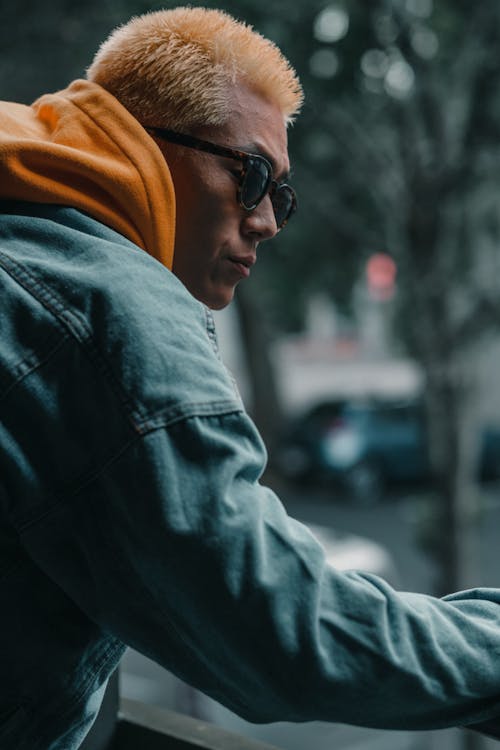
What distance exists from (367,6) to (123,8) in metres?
1.35

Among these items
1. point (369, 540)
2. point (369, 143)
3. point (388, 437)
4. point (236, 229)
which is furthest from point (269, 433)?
point (236, 229)

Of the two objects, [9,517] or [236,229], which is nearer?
[9,517]

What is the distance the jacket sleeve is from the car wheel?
13.2m

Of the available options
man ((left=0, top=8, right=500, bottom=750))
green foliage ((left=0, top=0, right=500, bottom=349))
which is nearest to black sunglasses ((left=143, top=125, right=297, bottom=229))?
man ((left=0, top=8, right=500, bottom=750))

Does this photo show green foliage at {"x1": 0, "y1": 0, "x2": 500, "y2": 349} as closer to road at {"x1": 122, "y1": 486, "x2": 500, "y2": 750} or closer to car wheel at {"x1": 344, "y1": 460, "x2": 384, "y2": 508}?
road at {"x1": 122, "y1": 486, "x2": 500, "y2": 750}

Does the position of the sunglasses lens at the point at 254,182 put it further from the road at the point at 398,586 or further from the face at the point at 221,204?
the road at the point at 398,586

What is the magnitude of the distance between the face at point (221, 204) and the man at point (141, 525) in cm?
12

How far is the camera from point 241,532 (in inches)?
34.5

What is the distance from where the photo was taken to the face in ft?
4.03

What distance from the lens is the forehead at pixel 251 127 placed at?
123 cm

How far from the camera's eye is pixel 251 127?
126 cm

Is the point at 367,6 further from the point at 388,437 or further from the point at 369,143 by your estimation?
the point at 388,437

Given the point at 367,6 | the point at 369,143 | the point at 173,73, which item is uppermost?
the point at 173,73

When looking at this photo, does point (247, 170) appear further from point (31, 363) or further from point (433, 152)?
point (433, 152)
